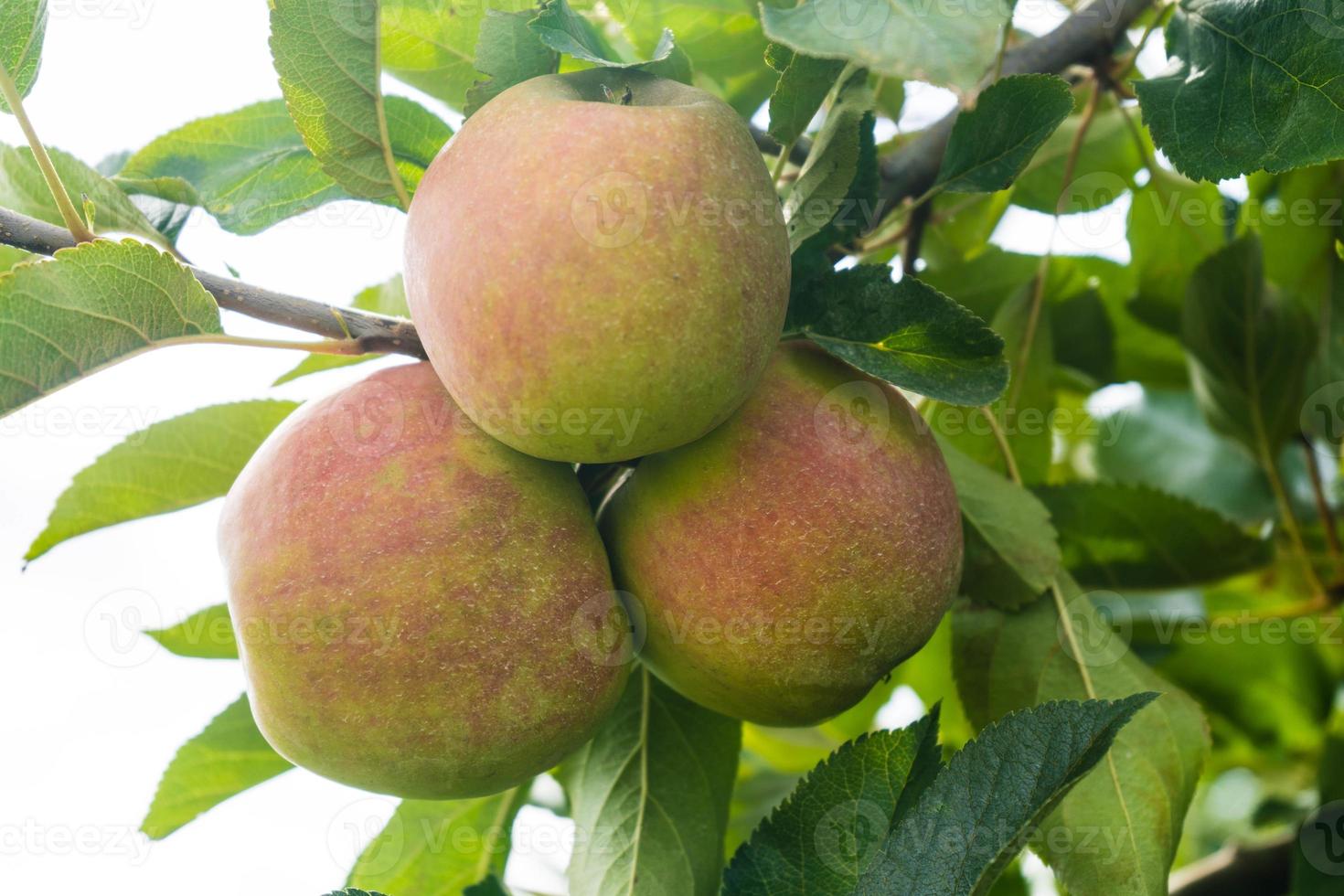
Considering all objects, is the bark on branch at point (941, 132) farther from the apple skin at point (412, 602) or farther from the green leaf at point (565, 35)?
the green leaf at point (565, 35)

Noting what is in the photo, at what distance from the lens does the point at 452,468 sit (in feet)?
2.78

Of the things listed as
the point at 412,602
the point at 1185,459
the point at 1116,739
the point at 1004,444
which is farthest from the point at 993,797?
the point at 1185,459

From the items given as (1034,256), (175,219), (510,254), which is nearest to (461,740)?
(510,254)

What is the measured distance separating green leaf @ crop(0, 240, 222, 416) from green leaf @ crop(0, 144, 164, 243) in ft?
0.69

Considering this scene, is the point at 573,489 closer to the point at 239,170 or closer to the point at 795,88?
the point at 795,88

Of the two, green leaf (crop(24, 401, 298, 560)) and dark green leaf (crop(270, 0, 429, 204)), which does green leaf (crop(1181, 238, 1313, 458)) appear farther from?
green leaf (crop(24, 401, 298, 560))

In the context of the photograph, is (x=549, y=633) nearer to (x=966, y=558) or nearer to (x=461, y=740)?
(x=461, y=740)

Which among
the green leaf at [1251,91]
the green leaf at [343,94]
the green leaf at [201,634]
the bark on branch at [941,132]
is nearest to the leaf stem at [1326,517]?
the bark on branch at [941,132]

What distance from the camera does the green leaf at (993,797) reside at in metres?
0.76

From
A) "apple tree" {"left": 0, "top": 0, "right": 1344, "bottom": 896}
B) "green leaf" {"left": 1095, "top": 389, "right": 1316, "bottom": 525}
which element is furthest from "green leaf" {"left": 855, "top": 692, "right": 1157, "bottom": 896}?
"green leaf" {"left": 1095, "top": 389, "right": 1316, "bottom": 525}

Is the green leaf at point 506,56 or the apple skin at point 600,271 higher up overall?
the green leaf at point 506,56

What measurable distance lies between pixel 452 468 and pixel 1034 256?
0.93m

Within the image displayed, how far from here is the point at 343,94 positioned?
917mm

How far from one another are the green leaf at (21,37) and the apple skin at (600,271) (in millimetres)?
370
